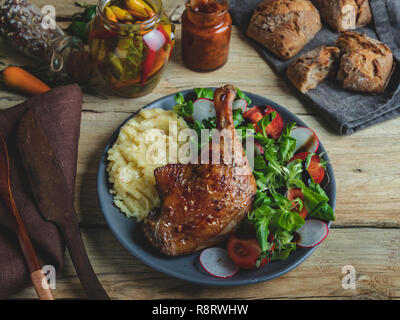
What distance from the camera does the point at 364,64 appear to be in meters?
2.71

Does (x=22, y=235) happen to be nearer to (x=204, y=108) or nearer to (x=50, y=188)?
(x=50, y=188)

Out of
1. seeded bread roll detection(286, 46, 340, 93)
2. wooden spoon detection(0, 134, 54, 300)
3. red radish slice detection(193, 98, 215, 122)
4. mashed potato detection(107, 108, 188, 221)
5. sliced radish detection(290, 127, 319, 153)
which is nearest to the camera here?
wooden spoon detection(0, 134, 54, 300)

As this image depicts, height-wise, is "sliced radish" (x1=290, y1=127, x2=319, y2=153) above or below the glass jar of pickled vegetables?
below

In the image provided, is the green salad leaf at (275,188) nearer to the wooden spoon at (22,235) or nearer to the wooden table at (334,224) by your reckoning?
the wooden table at (334,224)

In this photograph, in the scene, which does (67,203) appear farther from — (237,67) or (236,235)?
(237,67)

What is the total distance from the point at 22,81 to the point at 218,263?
5.82ft

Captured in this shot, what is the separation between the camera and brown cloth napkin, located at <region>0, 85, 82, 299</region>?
1.97 m

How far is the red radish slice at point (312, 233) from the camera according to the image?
6.56 ft

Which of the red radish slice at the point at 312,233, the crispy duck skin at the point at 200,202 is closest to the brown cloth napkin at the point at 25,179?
the crispy duck skin at the point at 200,202

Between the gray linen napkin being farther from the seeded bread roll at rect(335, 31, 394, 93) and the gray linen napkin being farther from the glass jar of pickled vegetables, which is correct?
the glass jar of pickled vegetables

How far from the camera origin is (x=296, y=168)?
7.09 ft

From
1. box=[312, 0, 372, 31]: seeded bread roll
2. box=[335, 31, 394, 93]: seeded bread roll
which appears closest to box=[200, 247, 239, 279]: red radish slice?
box=[335, 31, 394, 93]: seeded bread roll

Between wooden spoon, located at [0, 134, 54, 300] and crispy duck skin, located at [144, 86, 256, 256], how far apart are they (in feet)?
1.79

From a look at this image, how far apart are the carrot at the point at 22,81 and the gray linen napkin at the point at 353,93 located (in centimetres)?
158
